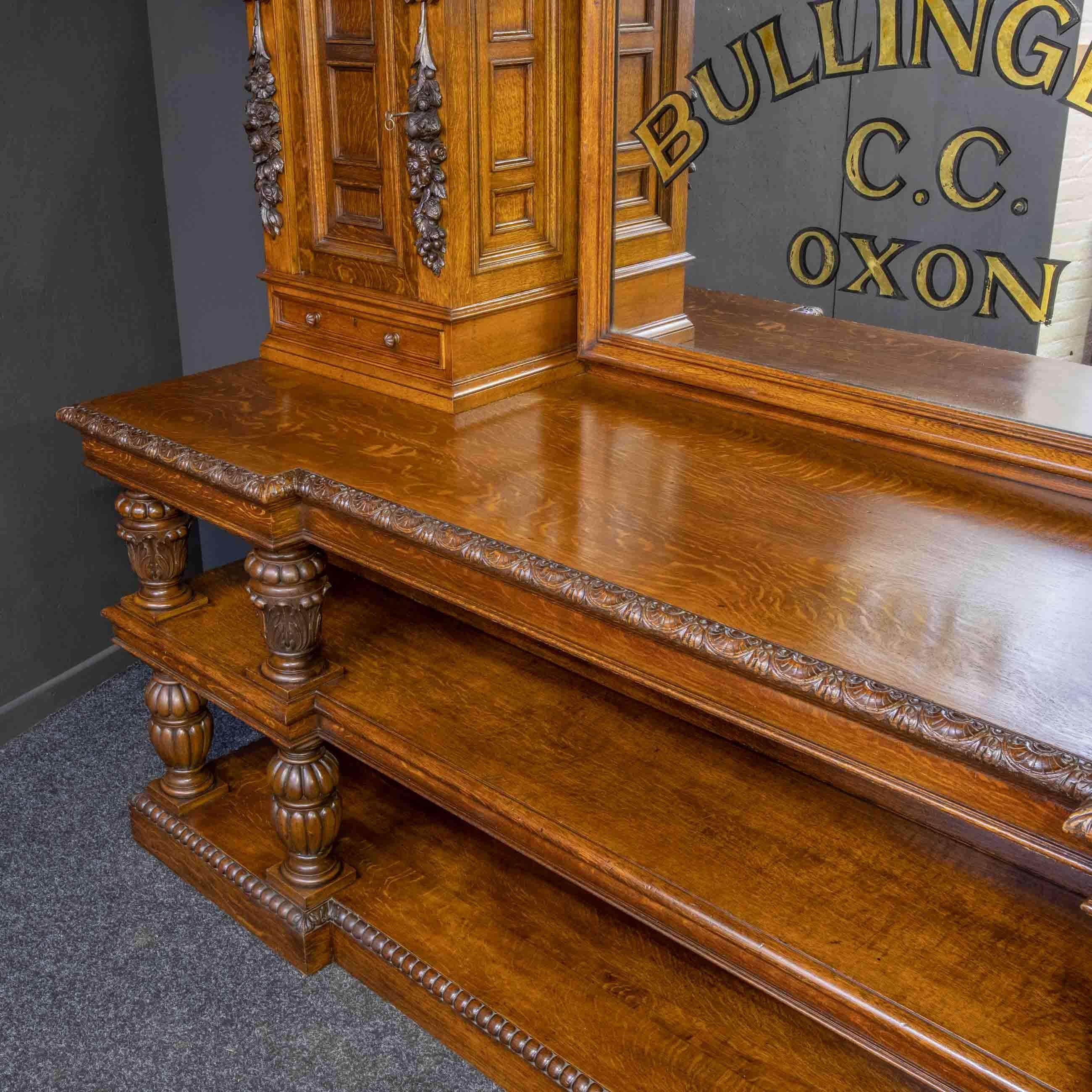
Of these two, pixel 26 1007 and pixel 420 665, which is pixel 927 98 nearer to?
pixel 420 665

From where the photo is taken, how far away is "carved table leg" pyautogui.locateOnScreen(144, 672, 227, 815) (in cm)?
229

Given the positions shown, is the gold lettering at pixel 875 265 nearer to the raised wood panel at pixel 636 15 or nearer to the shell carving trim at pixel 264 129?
the raised wood panel at pixel 636 15

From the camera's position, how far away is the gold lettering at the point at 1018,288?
65.2 inches

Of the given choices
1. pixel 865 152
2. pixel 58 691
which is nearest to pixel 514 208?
pixel 865 152

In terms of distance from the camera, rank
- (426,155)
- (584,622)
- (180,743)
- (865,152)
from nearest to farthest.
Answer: (584,622) → (865,152) → (426,155) → (180,743)

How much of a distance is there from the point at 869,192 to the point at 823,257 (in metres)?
0.12

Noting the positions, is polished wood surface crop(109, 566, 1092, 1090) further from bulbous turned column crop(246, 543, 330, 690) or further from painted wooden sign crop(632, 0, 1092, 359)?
painted wooden sign crop(632, 0, 1092, 359)

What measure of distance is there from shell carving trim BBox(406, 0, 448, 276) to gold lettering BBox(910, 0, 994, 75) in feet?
2.39

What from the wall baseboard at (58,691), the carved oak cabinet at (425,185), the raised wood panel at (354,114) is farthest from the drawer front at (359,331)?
the wall baseboard at (58,691)

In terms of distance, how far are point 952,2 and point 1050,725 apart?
1.02m

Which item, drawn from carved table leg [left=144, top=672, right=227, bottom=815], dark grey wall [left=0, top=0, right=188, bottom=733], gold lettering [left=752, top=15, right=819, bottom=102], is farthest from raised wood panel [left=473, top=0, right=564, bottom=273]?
dark grey wall [left=0, top=0, right=188, bottom=733]

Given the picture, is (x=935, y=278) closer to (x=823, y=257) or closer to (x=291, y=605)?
(x=823, y=257)

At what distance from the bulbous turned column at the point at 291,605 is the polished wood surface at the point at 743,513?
0.15 m

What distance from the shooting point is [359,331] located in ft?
7.27
